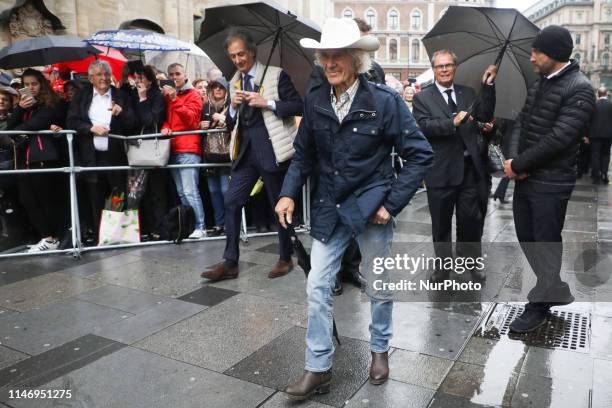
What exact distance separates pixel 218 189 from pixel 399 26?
8007 centimetres

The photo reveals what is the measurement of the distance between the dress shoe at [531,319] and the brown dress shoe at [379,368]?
122 centimetres

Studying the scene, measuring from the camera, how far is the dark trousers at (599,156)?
12922mm

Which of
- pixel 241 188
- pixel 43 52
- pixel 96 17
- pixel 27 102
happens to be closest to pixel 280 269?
pixel 241 188

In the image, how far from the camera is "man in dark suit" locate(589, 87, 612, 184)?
1277 centimetres

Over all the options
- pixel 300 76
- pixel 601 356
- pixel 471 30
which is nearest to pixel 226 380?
pixel 601 356

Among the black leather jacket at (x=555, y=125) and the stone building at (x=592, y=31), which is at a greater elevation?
the stone building at (x=592, y=31)

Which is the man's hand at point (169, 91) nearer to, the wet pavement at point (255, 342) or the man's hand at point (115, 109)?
the man's hand at point (115, 109)

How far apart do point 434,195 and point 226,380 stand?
2.60 m

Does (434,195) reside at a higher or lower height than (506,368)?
higher

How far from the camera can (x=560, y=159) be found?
396 cm

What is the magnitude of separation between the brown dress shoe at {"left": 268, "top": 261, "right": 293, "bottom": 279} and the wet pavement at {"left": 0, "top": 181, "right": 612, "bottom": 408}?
111mm

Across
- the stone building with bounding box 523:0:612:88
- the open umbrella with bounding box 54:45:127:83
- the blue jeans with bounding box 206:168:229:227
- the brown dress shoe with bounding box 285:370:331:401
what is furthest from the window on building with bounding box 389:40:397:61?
the brown dress shoe with bounding box 285:370:331:401

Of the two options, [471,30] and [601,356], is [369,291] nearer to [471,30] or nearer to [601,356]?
[601,356]

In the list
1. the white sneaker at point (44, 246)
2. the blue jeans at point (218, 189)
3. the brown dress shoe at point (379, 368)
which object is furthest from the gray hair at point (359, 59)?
the white sneaker at point (44, 246)
